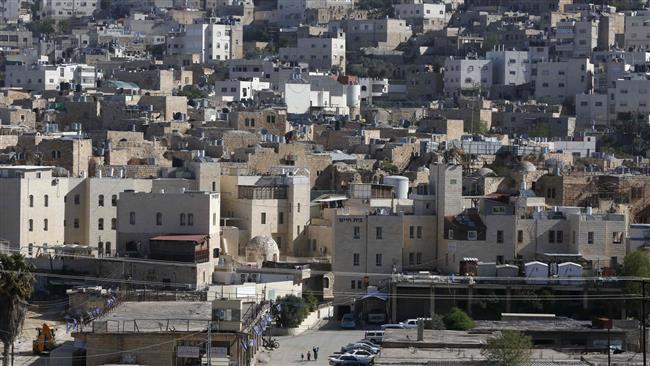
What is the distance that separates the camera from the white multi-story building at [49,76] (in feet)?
327

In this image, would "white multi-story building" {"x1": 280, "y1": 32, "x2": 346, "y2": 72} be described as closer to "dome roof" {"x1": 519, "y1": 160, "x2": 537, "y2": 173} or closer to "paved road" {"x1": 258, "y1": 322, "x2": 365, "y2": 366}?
"dome roof" {"x1": 519, "y1": 160, "x2": 537, "y2": 173}

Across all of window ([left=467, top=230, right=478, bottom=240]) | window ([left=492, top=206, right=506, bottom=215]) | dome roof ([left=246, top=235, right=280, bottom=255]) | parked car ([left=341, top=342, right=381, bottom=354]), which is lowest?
parked car ([left=341, top=342, right=381, bottom=354])

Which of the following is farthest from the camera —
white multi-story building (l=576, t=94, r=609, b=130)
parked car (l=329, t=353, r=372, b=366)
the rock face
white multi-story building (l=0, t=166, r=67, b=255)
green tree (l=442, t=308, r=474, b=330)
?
white multi-story building (l=576, t=94, r=609, b=130)

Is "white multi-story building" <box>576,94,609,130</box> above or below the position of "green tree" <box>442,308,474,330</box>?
above

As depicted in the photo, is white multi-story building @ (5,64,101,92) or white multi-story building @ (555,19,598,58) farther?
white multi-story building @ (555,19,598,58)

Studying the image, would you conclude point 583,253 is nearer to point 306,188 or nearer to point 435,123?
point 306,188

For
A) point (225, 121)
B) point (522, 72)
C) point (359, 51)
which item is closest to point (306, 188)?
point (225, 121)

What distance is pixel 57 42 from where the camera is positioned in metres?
121

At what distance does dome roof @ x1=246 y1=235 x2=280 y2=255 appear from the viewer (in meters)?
56.9

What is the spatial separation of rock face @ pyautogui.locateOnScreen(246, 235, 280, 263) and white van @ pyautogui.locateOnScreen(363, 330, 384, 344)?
7.15 meters

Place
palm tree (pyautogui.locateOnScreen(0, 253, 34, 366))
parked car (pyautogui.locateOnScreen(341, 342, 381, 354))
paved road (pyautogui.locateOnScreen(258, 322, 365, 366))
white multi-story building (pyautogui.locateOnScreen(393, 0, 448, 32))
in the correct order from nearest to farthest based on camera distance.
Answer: palm tree (pyautogui.locateOnScreen(0, 253, 34, 366)) < parked car (pyautogui.locateOnScreen(341, 342, 381, 354)) < paved road (pyautogui.locateOnScreen(258, 322, 365, 366)) < white multi-story building (pyautogui.locateOnScreen(393, 0, 448, 32))

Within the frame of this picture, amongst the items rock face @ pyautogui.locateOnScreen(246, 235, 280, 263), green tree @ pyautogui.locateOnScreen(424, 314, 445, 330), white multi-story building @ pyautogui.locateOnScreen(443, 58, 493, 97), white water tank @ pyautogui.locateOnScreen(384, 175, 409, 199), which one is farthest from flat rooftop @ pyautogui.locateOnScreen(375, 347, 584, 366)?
white multi-story building @ pyautogui.locateOnScreen(443, 58, 493, 97)

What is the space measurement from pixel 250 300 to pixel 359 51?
6807 centimetres

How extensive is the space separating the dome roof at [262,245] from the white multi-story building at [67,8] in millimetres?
84049
